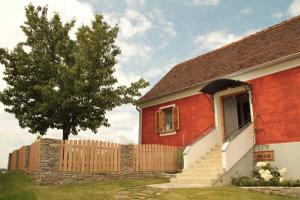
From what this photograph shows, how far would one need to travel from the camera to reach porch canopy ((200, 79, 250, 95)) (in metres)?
13.5

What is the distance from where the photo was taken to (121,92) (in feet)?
54.7

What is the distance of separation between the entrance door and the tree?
480cm

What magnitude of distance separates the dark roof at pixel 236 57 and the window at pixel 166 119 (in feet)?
3.24

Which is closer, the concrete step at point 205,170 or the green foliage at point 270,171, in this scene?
the green foliage at point 270,171

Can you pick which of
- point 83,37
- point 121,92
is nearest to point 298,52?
point 121,92

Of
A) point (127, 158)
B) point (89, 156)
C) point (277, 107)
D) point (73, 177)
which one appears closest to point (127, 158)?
point (127, 158)

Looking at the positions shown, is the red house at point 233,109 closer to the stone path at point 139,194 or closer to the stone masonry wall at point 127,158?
the stone masonry wall at point 127,158

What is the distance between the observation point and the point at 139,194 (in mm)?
9438

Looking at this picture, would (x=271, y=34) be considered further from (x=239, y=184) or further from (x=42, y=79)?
(x=42, y=79)

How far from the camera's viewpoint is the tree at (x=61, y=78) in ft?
50.7

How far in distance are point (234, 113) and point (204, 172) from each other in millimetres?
4378

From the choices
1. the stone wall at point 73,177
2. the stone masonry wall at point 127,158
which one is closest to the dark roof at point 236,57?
the stone masonry wall at point 127,158

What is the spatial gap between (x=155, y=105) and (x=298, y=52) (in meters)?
8.97

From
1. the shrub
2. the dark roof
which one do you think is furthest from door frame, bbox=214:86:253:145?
the shrub
